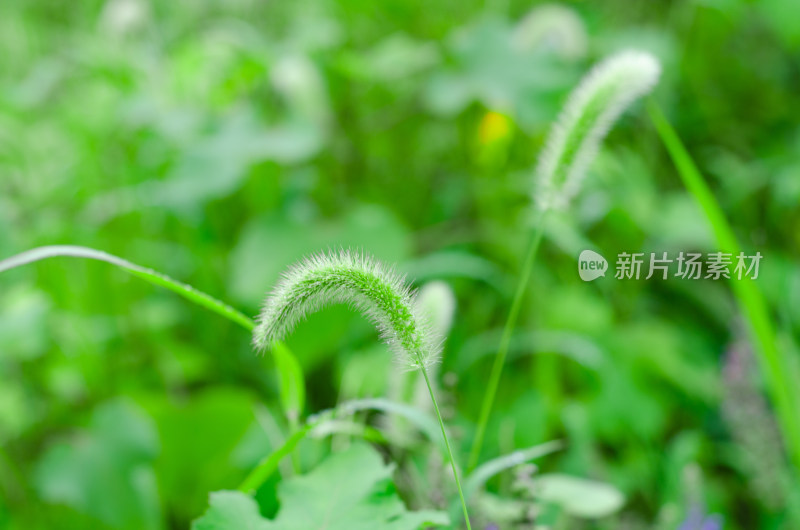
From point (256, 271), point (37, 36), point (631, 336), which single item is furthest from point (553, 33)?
point (37, 36)

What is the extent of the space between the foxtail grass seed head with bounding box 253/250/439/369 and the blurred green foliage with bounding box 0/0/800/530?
1.41 feet

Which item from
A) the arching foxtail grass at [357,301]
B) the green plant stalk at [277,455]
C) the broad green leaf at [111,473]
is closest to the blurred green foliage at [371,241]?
the broad green leaf at [111,473]

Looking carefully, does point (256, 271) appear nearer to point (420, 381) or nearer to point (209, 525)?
point (420, 381)

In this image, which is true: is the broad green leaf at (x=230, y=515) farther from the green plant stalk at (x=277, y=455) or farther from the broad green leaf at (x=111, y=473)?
the broad green leaf at (x=111, y=473)

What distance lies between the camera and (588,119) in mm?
607

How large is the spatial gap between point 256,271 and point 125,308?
0.34 metres

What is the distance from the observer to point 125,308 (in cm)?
132

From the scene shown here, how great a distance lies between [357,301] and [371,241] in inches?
29.0

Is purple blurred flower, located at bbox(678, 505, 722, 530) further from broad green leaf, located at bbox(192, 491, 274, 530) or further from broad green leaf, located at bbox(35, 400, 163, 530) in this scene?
broad green leaf, located at bbox(35, 400, 163, 530)

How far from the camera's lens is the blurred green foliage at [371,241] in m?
1.01

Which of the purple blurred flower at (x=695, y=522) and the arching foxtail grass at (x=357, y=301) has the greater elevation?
the purple blurred flower at (x=695, y=522)

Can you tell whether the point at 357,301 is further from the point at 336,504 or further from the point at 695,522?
the point at 695,522

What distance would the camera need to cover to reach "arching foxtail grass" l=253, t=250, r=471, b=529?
0.41 meters

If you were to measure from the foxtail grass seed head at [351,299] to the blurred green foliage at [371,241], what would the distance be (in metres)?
0.43
